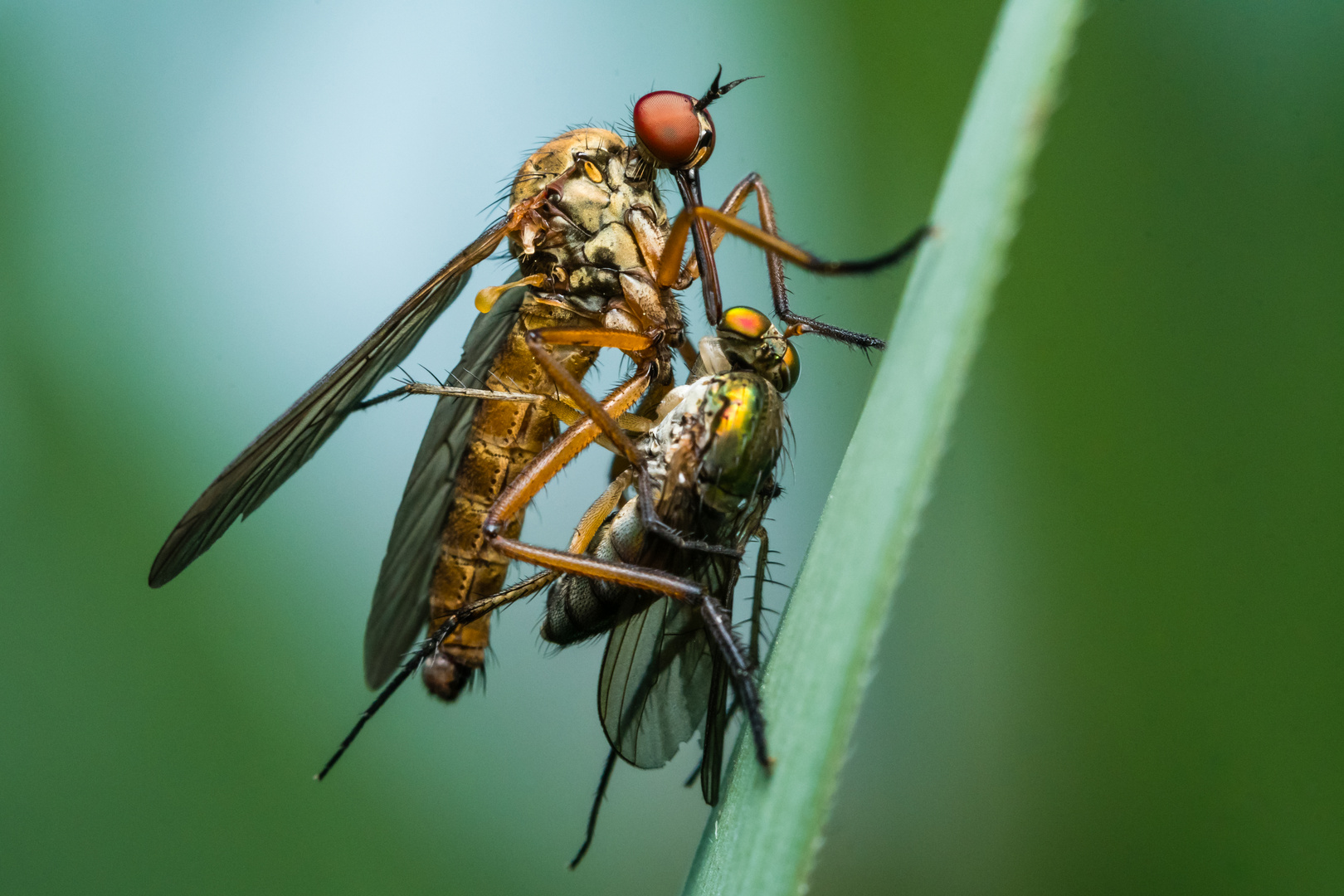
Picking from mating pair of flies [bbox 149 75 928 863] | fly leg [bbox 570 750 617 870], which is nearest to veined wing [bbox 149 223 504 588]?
mating pair of flies [bbox 149 75 928 863]

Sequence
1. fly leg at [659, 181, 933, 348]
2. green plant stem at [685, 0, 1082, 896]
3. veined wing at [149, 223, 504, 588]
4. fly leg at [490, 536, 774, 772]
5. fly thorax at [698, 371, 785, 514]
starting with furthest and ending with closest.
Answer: veined wing at [149, 223, 504, 588]
fly thorax at [698, 371, 785, 514]
fly leg at [659, 181, 933, 348]
fly leg at [490, 536, 774, 772]
green plant stem at [685, 0, 1082, 896]

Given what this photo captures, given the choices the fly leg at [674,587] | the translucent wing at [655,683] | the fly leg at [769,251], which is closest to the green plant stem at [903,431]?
the fly leg at [674,587]

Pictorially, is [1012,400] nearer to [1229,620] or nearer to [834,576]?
[1229,620]

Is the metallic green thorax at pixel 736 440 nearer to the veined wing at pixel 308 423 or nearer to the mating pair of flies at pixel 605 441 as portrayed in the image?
the mating pair of flies at pixel 605 441

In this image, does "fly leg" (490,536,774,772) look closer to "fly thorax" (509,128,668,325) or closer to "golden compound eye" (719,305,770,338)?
"golden compound eye" (719,305,770,338)

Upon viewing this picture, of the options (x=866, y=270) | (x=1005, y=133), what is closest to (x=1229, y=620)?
(x=866, y=270)

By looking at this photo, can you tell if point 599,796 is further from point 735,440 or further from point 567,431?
point 735,440

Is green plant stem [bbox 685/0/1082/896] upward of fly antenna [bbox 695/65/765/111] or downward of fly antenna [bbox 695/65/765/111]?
downward

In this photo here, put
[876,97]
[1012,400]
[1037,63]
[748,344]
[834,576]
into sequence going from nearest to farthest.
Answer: [1037,63]
[834,576]
[748,344]
[1012,400]
[876,97]
